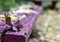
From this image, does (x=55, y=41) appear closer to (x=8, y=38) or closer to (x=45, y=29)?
(x=45, y=29)

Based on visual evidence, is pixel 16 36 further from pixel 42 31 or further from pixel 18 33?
pixel 42 31

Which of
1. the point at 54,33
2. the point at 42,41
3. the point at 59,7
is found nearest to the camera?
the point at 42,41

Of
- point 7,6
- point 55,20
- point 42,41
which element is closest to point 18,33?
point 42,41

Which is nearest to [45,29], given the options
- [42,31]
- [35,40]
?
[42,31]

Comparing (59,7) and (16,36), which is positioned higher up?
(16,36)

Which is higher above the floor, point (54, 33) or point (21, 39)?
point (21, 39)

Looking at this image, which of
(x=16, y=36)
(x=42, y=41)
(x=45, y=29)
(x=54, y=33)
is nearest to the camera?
(x=16, y=36)

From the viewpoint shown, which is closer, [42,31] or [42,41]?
[42,41]

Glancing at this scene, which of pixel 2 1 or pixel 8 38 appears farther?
pixel 2 1

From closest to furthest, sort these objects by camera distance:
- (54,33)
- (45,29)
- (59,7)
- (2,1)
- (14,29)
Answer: (14,29) < (2,1) < (54,33) < (45,29) < (59,7)
